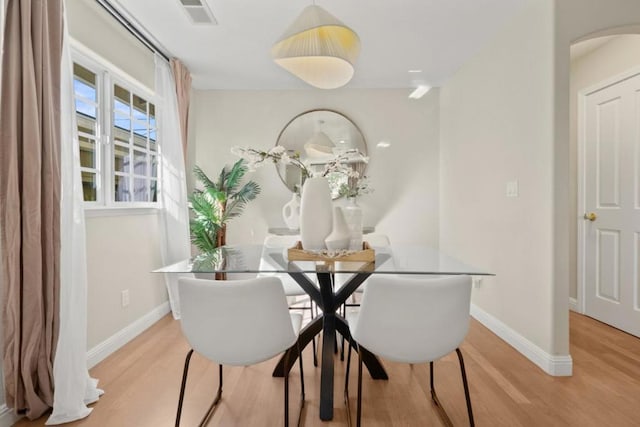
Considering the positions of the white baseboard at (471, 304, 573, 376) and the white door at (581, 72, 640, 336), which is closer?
the white baseboard at (471, 304, 573, 376)

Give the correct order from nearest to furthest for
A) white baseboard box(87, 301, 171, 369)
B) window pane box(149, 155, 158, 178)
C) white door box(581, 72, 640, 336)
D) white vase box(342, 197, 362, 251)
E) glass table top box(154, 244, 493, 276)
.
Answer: glass table top box(154, 244, 493, 276), white vase box(342, 197, 362, 251), white baseboard box(87, 301, 171, 369), white door box(581, 72, 640, 336), window pane box(149, 155, 158, 178)

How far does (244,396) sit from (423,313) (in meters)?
1.17

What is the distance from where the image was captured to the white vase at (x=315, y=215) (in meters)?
1.96

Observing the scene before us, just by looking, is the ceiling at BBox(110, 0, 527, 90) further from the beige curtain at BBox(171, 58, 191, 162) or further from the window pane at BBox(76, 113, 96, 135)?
the window pane at BBox(76, 113, 96, 135)

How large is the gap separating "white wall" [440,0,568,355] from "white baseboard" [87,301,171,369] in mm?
2941

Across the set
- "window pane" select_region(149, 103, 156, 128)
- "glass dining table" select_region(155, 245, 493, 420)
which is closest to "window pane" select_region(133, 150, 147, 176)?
"window pane" select_region(149, 103, 156, 128)

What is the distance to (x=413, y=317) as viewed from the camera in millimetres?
1517

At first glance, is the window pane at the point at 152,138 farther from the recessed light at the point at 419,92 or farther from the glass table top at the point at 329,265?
the recessed light at the point at 419,92

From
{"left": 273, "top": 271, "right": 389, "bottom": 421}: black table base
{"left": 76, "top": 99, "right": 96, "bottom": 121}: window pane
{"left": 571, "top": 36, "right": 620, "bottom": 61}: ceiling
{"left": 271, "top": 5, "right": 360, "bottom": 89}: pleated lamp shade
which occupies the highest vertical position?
{"left": 571, "top": 36, "right": 620, "bottom": 61}: ceiling

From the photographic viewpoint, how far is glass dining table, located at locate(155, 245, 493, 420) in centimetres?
162

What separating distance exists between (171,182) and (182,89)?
94 cm

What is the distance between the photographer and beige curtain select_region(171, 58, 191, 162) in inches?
137

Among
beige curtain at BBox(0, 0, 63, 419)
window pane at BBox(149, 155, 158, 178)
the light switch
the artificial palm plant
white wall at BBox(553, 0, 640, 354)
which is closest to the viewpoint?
beige curtain at BBox(0, 0, 63, 419)

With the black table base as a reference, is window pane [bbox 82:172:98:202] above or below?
above
